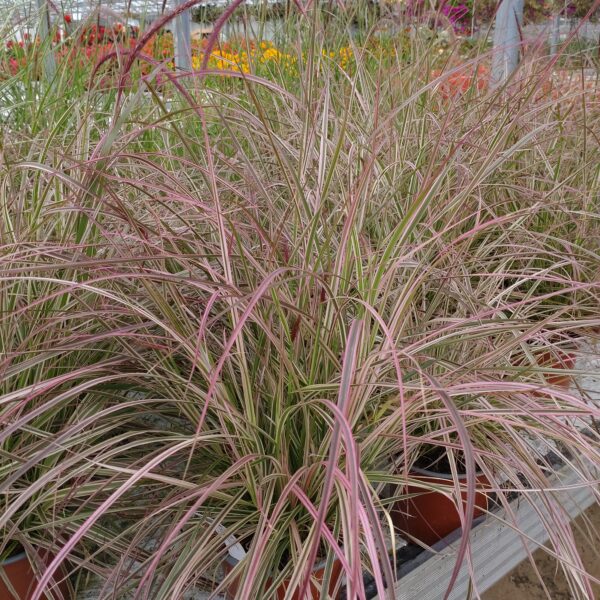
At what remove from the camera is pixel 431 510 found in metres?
1.04

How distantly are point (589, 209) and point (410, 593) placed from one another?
101 centimetres

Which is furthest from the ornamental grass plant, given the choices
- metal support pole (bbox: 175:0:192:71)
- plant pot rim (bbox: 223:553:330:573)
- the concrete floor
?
metal support pole (bbox: 175:0:192:71)

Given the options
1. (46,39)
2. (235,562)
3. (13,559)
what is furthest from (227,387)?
(46,39)

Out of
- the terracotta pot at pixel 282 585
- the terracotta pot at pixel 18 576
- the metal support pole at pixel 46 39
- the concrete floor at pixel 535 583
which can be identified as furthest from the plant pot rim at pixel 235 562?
the metal support pole at pixel 46 39

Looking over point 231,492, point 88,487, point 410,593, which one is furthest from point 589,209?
point 88,487

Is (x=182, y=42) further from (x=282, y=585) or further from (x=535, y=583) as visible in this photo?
(x=535, y=583)

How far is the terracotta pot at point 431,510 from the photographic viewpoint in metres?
1.01

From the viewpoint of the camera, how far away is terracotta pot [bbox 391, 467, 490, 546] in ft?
3.31

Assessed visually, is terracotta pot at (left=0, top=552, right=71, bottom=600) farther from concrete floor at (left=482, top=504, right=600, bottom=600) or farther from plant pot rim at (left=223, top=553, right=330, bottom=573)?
concrete floor at (left=482, top=504, right=600, bottom=600)

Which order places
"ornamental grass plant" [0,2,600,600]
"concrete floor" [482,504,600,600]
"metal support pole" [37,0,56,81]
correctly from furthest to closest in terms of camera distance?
"metal support pole" [37,0,56,81] < "concrete floor" [482,504,600,600] < "ornamental grass plant" [0,2,600,600]

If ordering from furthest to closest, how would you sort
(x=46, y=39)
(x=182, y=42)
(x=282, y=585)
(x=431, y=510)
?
1. (x=182, y=42)
2. (x=46, y=39)
3. (x=431, y=510)
4. (x=282, y=585)

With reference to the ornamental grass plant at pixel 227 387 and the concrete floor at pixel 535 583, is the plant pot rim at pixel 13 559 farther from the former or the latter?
the concrete floor at pixel 535 583

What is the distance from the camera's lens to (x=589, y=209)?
1.57 metres

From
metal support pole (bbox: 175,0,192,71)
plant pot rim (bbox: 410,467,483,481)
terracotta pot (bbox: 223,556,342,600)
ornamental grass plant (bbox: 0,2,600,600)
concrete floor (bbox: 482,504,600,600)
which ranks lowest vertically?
concrete floor (bbox: 482,504,600,600)
